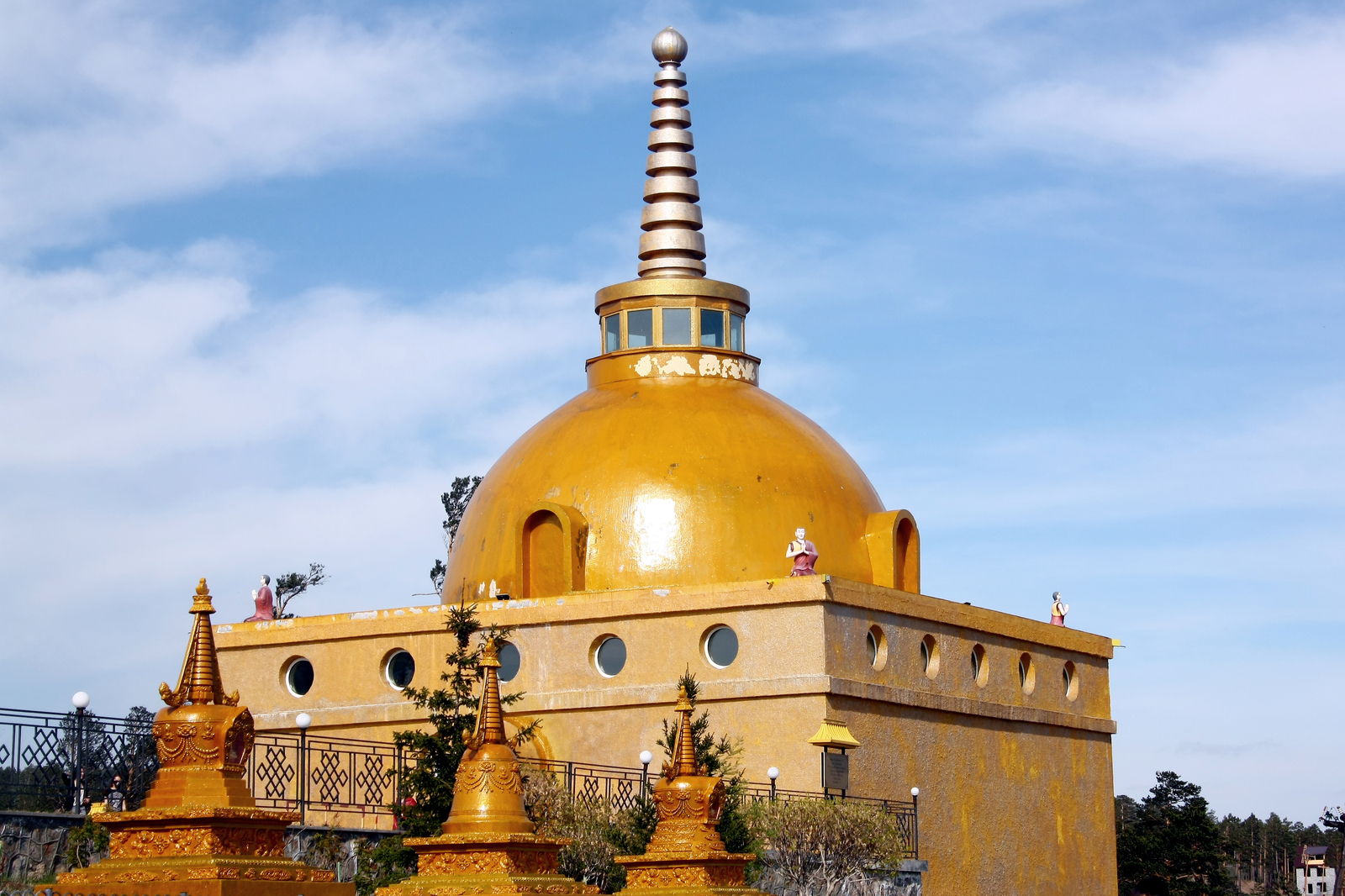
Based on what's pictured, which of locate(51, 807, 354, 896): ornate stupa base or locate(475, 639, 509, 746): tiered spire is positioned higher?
locate(475, 639, 509, 746): tiered spire

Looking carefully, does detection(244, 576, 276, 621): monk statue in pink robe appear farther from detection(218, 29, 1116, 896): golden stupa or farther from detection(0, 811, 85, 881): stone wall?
detection(0, 811, 85, 881): stone wall

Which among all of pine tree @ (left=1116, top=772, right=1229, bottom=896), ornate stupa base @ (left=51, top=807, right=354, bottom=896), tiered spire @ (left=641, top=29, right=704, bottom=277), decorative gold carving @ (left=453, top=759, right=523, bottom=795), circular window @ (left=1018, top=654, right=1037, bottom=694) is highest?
tiered spire @ (left=641, top=29, right=704, bottom=277)

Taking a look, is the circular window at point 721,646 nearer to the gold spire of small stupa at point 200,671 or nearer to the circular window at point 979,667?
the circular window at point 979,667

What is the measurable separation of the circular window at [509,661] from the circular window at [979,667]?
6.81 metres

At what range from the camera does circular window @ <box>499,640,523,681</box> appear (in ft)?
91.9

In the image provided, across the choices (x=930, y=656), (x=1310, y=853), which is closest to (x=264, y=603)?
(x=930, y=656)

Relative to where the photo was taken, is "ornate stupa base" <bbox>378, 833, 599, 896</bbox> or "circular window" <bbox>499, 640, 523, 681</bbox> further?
"circular window" <bbox>499, 640, 523, 681</bbox>

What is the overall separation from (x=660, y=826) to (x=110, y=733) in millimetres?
6172

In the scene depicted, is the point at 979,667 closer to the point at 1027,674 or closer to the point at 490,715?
the point at 1027,674

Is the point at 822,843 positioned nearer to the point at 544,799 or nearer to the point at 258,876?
the point at 544,799

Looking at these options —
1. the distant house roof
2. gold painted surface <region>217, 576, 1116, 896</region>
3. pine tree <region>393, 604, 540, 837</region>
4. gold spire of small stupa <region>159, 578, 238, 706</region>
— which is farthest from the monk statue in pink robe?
the distant house roof

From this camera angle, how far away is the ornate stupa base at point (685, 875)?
53.2 feet

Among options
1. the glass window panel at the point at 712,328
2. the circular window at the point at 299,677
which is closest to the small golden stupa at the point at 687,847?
the circular window at the point at 299,677

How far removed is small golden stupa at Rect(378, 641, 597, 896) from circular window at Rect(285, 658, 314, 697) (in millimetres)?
14866
